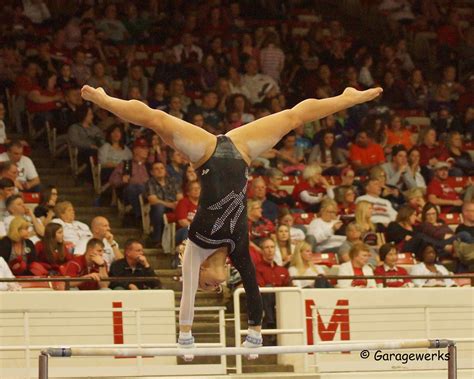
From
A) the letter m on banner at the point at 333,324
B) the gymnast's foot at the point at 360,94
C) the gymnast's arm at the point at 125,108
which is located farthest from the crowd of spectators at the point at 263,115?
the gymnast's foot at the point at 360,94

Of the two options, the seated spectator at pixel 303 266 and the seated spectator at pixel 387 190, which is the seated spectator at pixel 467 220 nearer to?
the seated spectator at pixel 387 190

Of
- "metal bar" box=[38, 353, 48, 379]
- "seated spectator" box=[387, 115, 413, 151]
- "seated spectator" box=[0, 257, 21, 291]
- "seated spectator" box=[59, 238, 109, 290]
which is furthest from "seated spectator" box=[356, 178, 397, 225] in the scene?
"metal bar" box=[38, 353, 48, 379]

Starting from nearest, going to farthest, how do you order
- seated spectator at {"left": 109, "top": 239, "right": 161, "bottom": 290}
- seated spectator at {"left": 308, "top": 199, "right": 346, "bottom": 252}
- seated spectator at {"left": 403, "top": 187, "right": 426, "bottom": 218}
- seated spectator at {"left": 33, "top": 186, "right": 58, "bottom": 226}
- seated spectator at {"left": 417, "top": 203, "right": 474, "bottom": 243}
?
seated spectator at {"left": 109, "top": 239, "right": 161, "bottom": 290}
seated spectator at {"left": 33, "top": 186, "right": 58, "bottom": 226}
seated spectator at {"left": 308, "top": 199, "right": 346, "bottom": 252}
seated spectator at {"left": 417, "top": 203, "right": 474, "bottom": 243}
seated spectator at {"left": 403, "top": 187, "right": 426, "bottom": 218}

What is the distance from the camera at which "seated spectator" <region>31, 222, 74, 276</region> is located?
13.0m

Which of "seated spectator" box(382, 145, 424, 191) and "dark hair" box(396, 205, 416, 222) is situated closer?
"dark hair" box(396, 205, 416, 222)

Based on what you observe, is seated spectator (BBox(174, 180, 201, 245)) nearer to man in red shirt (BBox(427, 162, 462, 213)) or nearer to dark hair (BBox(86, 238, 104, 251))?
dark hair (BBox(86, 238, 104, 251))

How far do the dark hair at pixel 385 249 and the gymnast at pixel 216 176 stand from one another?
Answer: 4.81m

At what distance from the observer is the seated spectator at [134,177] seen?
1498cm

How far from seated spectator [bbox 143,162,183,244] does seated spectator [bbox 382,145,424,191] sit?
3.04m

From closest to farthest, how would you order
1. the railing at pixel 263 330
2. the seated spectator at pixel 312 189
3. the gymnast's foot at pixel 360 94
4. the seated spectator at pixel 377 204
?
the gymnast's foot at pixel 360 94, the railing at pixel 263 330, the seated spectator at pixel 377 204, the seated spectator at pixel 312 189

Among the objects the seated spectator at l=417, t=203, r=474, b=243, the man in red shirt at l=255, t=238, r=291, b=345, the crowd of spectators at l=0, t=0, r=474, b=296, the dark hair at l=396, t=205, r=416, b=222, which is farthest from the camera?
the dark hair at l=396, t=205, r=416, b=222

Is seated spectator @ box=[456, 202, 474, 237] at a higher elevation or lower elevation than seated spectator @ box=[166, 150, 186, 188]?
lower

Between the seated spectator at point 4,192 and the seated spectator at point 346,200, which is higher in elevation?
the seated spectator at point 346,200

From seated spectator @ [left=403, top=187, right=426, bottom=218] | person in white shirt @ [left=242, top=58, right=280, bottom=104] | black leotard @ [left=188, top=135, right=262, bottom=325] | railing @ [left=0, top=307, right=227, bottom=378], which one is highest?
person in white shirt @ [left=242, top=58, right=280, bottom=104]
